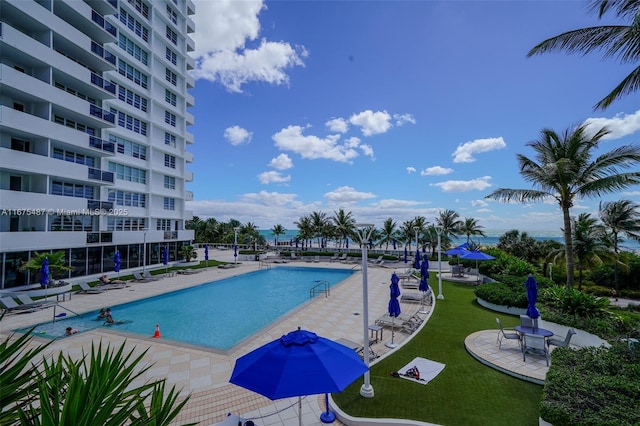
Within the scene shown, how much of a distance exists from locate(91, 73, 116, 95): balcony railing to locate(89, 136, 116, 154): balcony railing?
4241mm

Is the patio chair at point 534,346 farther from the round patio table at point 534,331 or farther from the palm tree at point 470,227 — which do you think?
the palm tree at point 470,227

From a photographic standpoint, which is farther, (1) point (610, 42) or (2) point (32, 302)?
(2) point (32, 302)

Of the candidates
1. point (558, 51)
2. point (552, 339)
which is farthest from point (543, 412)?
point (558, 51)

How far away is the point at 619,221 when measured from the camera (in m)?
23.2

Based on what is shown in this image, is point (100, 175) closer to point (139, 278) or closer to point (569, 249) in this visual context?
point (139, 278)

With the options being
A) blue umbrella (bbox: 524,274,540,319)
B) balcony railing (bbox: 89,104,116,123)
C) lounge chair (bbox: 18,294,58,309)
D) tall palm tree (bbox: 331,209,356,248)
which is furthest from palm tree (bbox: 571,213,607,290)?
balcony railing (bbox: 89,104,116,123)

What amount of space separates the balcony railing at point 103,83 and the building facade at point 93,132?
9 centimetres

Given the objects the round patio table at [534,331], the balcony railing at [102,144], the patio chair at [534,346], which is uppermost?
the balcony railing at [102,144]

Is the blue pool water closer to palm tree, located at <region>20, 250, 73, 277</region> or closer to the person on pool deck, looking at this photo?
palm tree, located at <region>20, 250, 73, 277</region>

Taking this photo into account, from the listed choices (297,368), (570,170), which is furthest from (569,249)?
(297,368)

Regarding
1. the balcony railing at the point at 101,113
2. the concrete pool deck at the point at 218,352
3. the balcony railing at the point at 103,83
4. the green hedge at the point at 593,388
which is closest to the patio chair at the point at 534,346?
the green hedge at the point at 593,388

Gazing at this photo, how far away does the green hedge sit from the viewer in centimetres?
508

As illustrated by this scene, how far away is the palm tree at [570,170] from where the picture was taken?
13.3 metres

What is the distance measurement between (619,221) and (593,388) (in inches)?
990
